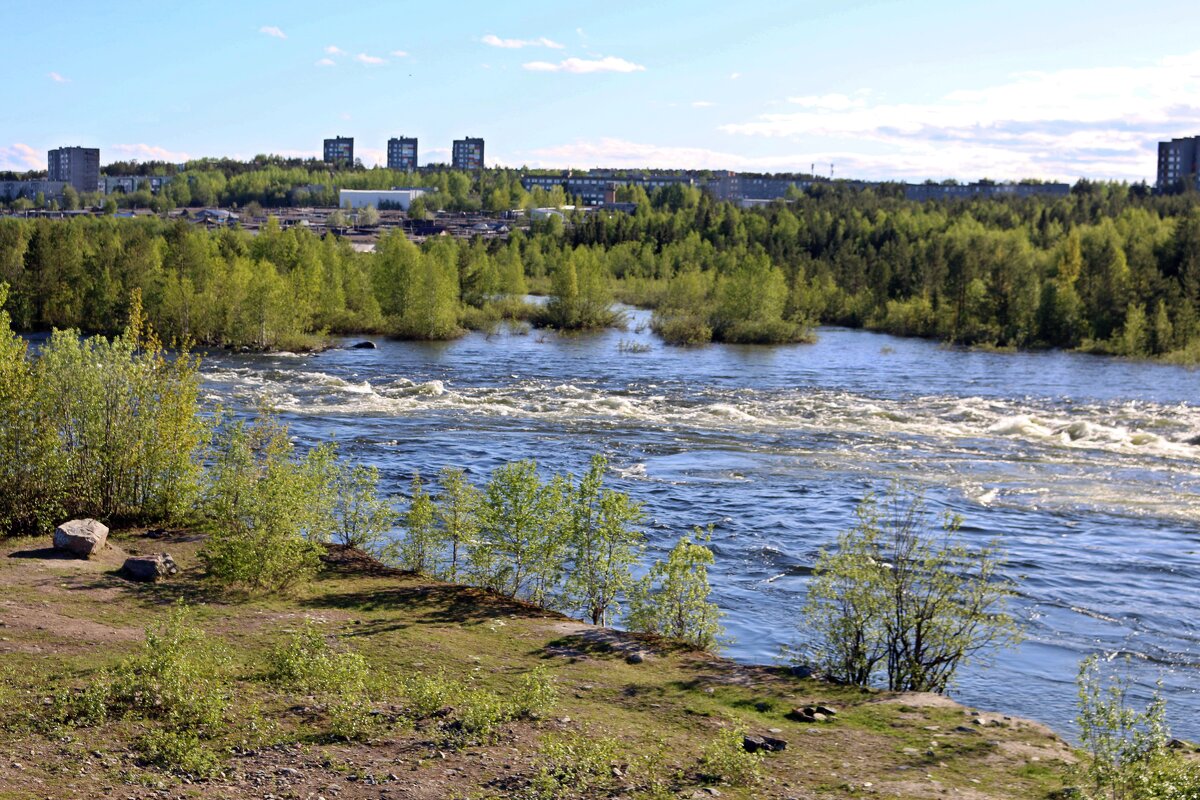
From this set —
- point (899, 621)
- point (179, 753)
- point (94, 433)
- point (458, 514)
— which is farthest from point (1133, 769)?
point (94, 433)

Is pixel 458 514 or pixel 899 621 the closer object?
pixel 899 621

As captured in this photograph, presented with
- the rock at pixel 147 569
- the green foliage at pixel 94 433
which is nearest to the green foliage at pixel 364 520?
the green foliage at pixel 94 433

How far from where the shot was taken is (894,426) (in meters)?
41.5

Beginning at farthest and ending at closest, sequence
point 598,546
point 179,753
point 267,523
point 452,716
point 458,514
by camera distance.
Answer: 1. point 458,514
2. point 598,546
3. point 267,523
4. point 452,716
5. point 179,753

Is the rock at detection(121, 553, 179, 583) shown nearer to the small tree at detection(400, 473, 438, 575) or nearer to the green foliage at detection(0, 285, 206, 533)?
the green foliage at detection(0, 285, 206, 533)

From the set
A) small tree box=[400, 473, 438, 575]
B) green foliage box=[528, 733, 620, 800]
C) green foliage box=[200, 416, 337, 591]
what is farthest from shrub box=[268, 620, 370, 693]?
small tree box=[400, 473, 438, 575]

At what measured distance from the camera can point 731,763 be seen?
12.2 meters

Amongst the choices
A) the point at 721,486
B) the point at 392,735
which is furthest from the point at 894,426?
the point at 392,735

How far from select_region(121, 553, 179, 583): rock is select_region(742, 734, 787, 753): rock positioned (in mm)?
10426

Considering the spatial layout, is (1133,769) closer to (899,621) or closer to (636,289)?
(899,621)

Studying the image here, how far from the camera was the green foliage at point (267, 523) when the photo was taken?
60.4 feet

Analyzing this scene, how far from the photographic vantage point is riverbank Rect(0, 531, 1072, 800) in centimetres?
1188

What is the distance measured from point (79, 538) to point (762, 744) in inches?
491

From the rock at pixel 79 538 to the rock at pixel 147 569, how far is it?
3.42 feet
